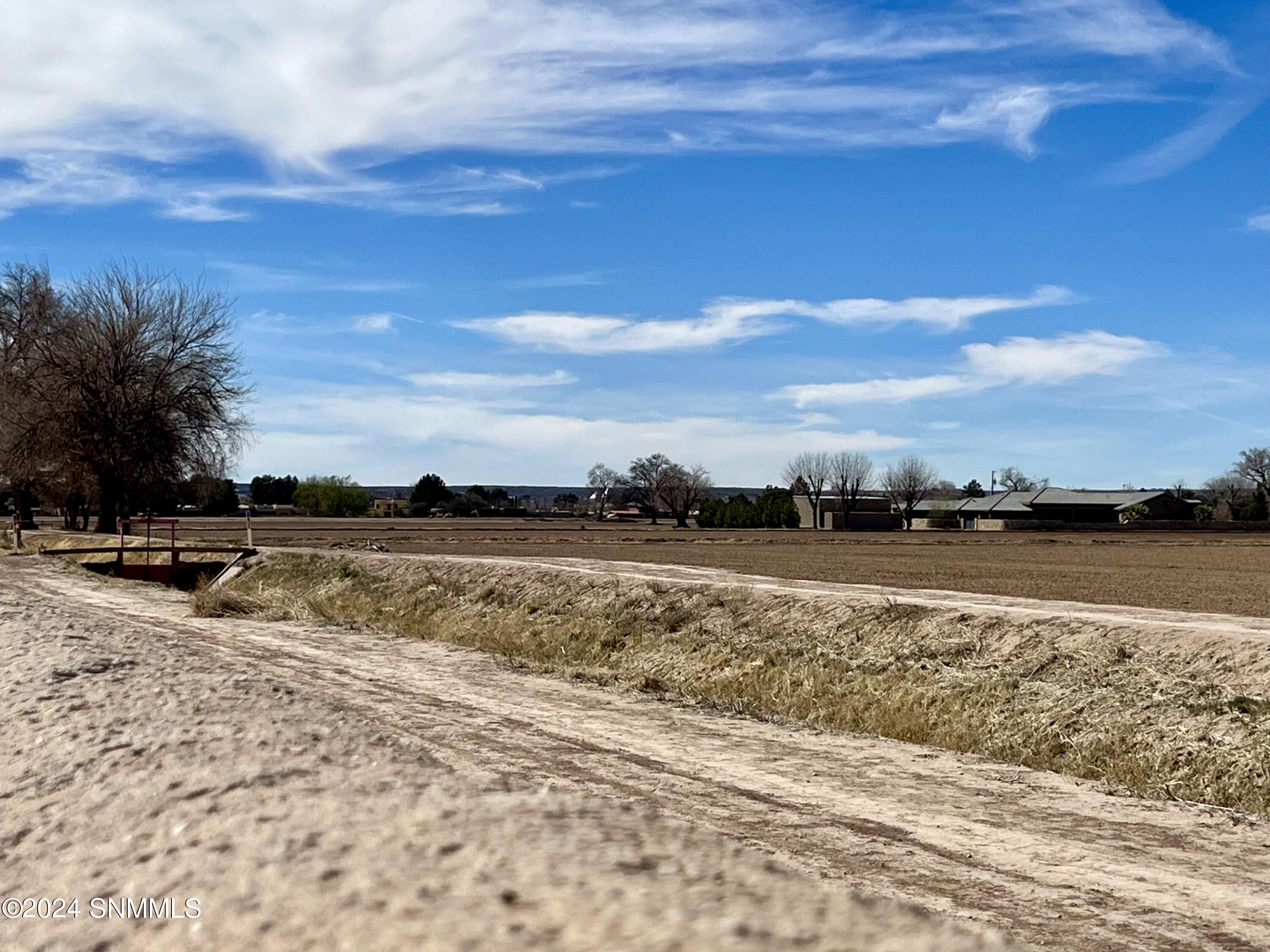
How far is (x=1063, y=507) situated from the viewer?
14662 centimetres

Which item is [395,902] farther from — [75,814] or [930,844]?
[930,844]

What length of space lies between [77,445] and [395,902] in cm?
5256

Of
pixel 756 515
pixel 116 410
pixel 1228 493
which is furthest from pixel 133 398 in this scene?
pixel 1228 493

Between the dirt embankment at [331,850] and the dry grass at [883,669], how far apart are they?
6.80 m

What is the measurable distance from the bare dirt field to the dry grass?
7.41 m

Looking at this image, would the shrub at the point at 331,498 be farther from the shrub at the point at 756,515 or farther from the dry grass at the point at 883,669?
the dry grass at the point at 883,669

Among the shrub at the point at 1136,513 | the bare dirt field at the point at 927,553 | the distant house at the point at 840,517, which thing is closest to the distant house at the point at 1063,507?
the shrub at the point at 1136,513

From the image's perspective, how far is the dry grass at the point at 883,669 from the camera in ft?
36.1

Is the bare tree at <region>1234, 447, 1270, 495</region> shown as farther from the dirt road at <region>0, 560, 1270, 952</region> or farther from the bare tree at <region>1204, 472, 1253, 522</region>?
the dirt road at <region>0, 560, 1270, 952</region>

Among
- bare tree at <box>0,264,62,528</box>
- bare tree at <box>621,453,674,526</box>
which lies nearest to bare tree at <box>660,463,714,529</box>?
bare tree at <box>621,453,674,526</box>

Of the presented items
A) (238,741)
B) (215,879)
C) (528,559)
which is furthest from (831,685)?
(528,559)

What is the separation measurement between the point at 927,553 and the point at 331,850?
56.1 metres

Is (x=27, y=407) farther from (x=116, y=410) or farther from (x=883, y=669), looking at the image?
(x=883, y=669)

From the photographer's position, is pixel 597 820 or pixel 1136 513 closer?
pixel 597 820
